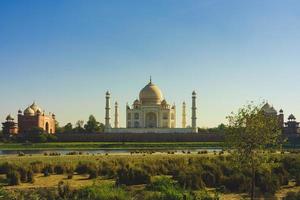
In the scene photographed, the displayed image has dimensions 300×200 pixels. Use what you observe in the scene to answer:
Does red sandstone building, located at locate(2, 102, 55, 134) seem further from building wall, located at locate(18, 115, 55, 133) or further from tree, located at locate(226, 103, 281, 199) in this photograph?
tree, located at locate(226, 103, 281, 199)

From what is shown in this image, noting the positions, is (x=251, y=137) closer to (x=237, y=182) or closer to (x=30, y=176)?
(x=237, y=182)

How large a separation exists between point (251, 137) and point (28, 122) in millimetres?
74509

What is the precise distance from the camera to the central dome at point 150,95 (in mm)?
92725

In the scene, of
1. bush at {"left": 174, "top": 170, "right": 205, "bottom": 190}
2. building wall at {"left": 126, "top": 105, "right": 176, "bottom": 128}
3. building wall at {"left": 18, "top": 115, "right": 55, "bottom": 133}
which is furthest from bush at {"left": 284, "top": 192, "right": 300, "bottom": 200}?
building wall at {"left": 126, "top": 105, "right": 176, "bottom": 128}

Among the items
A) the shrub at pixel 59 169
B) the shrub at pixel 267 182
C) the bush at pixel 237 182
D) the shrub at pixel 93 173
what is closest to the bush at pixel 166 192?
the bush at pixel 237 182

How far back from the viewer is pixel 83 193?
15.8m

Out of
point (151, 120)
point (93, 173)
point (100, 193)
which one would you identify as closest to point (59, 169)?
point (93, 173)

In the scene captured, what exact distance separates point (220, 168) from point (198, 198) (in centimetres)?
712

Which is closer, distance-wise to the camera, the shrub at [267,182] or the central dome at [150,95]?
the shrub at [267,182]

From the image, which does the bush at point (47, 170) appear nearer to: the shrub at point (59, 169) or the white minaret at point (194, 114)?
the shrub at point (59, 169)

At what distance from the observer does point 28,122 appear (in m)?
88.3

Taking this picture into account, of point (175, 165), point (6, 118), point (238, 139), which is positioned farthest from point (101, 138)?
point (238, 139)

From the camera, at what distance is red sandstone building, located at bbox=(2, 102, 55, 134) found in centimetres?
8538

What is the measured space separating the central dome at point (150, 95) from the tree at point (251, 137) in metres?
73.6
